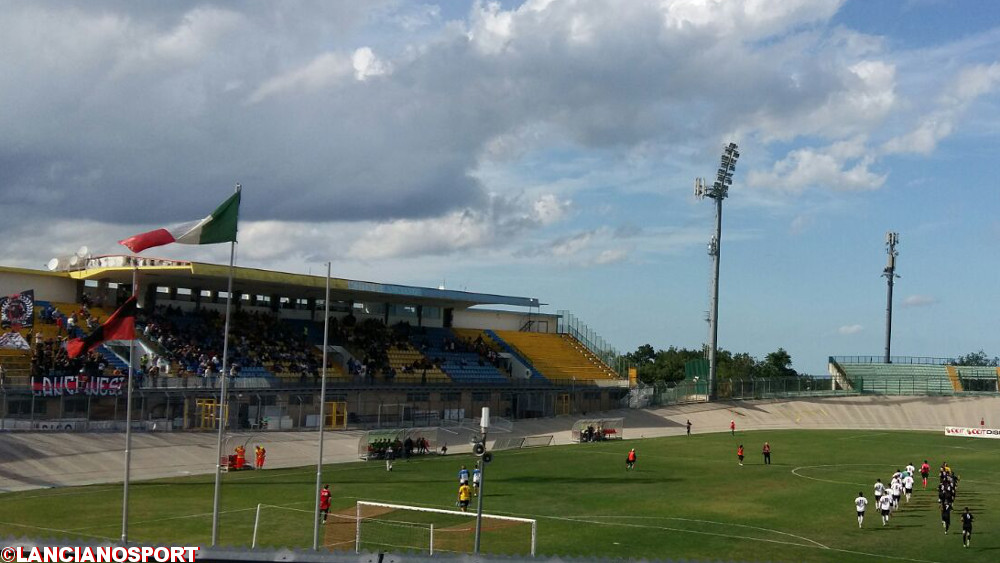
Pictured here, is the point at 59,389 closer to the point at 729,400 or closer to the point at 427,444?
the point at 427,444

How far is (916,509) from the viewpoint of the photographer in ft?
150

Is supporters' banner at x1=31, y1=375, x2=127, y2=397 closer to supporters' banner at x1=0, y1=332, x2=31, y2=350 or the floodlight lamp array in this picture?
supporters' banner at x1=0, y1=332, x2=31, y2=350

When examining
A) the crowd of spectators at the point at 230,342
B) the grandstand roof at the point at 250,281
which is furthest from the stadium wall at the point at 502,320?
the crowd of spectators at the point at 230,342

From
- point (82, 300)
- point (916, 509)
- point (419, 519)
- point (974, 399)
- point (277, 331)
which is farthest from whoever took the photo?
point (974, 399)

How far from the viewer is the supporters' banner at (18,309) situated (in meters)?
62.8

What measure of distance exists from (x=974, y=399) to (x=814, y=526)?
244 feet

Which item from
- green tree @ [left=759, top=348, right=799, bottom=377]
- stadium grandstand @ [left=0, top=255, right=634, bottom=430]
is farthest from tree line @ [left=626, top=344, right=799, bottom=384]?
stadium grandstand @ [left=0, top=255, right=634, bottom=430]

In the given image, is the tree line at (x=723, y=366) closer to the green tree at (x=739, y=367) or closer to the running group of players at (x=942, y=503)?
the green tree at (x=739, y=367)

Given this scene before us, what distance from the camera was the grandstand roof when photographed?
7056 cm

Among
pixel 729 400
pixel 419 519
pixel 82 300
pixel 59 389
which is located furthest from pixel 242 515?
pixel 729 400

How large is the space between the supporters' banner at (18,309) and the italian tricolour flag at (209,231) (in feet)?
138

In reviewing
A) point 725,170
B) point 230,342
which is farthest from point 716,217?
point 230,342

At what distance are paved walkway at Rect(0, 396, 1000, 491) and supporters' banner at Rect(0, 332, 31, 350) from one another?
7.74 meters

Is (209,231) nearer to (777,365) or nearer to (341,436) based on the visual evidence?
(341,436)
